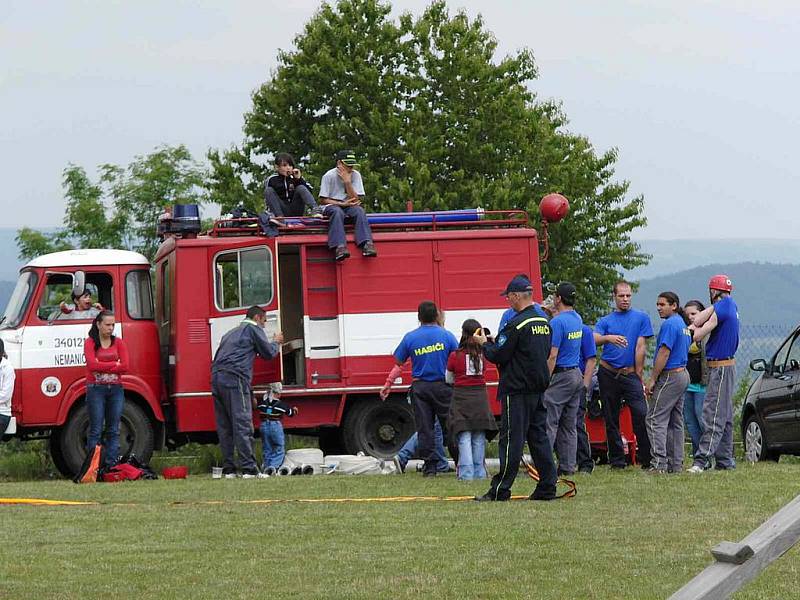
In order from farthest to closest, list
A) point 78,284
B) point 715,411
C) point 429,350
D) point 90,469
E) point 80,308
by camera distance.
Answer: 1. point 80,308
2. point 78,284
3. point 90,469
4. point 429,350
5. point 715,411

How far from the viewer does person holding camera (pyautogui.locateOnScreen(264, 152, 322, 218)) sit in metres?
17.9

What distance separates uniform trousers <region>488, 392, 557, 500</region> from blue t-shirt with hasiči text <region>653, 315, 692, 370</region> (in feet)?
9.51

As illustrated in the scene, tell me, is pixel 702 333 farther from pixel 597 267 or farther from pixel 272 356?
pixel 597 267

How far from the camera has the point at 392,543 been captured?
9742 millimetres

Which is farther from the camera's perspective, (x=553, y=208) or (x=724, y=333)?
(x=553, y=208)

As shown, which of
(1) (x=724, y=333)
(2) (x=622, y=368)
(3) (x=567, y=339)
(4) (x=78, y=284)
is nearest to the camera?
(3) (x=567, y=339)

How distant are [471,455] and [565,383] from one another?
1.18 metres

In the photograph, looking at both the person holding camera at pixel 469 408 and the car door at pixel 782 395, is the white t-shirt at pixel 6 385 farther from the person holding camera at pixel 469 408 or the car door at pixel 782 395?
the car door at pixel 782 395

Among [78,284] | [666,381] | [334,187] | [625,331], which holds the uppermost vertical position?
[334,187]

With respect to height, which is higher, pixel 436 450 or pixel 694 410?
pixel 694 410

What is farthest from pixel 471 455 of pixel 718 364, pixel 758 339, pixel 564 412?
pixel 758 339

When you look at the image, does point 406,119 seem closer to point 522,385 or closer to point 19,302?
point 19,302

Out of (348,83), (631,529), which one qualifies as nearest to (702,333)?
(631,529)

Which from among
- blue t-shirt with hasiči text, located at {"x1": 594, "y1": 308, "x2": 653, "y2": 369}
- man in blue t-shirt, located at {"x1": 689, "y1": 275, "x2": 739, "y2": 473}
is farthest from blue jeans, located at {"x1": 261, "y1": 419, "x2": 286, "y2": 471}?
man in blue t-shirt, located at {"x1": 689, "y1": 275, "x2": 739, "y2": 473}
